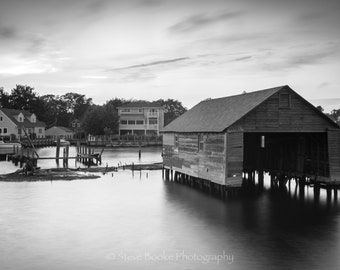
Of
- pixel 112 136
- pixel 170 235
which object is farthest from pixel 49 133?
pixel 170 235

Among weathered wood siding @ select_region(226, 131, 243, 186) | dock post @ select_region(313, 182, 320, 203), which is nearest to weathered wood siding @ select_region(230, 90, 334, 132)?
weathered wood siding @ select_region(226, 131, 243, 186)

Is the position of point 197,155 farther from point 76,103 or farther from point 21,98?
point 76,103

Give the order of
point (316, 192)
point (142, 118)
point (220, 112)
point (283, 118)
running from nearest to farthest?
point (283, 118) → point (316, 192) → point (220, 112) → point (142, 118)

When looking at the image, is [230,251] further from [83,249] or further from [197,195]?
[197,195]

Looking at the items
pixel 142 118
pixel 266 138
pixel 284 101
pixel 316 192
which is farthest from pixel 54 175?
pixel 142 118

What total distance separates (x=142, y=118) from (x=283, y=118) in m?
90.2

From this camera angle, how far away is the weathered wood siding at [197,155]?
105 feet

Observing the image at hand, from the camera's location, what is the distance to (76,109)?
175 meters

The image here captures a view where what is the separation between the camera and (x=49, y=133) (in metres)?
134

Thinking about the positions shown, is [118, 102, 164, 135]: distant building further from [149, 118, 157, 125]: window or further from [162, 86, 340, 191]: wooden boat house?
[162, 86, 340, 191]: wooden boat house

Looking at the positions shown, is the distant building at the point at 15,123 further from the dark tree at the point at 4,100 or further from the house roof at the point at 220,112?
the house roof at the point at 220,112

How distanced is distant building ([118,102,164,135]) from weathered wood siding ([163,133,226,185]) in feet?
241

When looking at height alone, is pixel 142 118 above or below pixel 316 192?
above

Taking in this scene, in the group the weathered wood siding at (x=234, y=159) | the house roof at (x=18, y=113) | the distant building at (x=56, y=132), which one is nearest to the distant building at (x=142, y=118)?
the distant building at (x=56, y=132)
